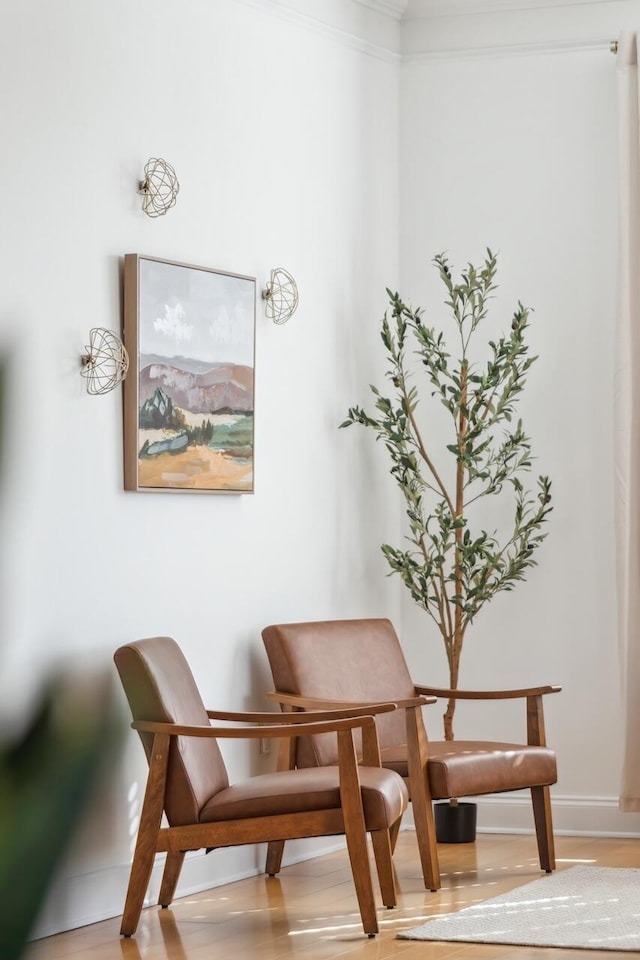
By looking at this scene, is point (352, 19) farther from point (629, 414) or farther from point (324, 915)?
point (324, 915)

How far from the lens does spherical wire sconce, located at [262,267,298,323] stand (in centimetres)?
456

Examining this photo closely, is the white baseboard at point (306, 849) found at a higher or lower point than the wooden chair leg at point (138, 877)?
lower

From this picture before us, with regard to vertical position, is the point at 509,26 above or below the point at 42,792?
above

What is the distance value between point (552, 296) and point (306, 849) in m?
2.32

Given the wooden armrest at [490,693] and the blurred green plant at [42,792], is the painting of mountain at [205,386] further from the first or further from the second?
the blurred green plant at [42,792]

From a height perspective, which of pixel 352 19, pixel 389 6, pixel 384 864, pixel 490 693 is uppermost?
pixel 389 6

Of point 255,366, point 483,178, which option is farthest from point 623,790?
point 483,178

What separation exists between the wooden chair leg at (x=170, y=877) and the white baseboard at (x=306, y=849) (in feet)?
0.36

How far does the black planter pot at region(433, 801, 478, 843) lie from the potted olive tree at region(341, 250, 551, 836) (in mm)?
275

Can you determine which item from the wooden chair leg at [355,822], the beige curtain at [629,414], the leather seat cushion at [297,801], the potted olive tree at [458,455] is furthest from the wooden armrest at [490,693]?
the wooden chair leg at [355,822]

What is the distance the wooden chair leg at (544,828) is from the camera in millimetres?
4203

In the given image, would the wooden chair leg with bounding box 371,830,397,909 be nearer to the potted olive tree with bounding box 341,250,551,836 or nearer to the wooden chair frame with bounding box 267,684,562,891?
the wooden chair frame with bounding box 267,684,562,891

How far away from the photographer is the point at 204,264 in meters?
4.22

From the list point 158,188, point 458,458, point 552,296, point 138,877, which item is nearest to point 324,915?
point 138,877
